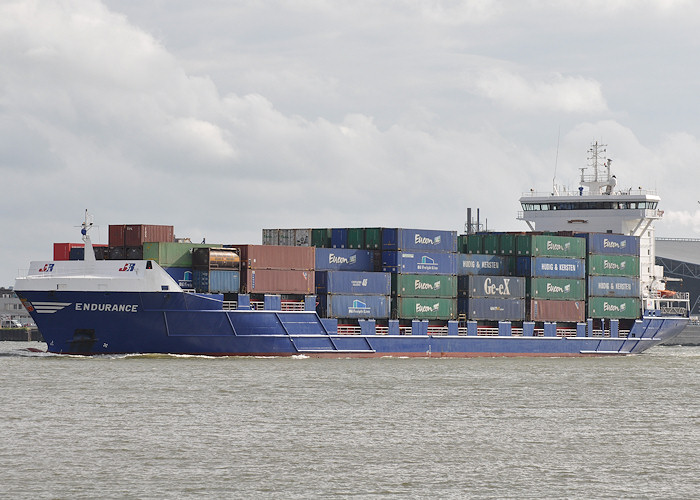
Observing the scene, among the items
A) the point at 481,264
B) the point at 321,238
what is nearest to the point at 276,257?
the point at 321,238

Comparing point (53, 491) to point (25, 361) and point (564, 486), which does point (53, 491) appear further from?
point (25, 361)

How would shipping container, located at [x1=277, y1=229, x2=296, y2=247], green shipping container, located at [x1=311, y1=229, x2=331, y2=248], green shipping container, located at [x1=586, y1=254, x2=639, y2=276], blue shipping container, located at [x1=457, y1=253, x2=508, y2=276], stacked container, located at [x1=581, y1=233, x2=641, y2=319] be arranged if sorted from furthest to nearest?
stacked container, located at [x1=581, y1=233, x2=641, y2=319], green shipping container, located at [x1=586, y1=254, x2=639, y2=276], blue shipping container, located at [x1=457, y1=253, x2=508, y2=276], green shipping container, located at [x1=311, y1=229, x2=331, y2=248], shipping container, located at [x1=277, y1=229, x2=296, y2=247]

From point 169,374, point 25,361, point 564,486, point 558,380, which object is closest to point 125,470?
point 564,486

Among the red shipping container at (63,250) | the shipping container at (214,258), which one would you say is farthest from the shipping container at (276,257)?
the red shipping container at (63,250)

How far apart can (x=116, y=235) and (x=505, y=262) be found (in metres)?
23.1

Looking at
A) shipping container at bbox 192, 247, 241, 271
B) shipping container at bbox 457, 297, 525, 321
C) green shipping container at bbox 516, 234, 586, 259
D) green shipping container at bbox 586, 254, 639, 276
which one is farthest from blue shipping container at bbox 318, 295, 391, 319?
green shipping container at bbox 586, 254, 639, 276

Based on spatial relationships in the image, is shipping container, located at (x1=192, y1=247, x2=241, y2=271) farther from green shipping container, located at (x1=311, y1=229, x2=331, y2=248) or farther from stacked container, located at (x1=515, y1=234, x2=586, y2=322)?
stacked container, located at (x1=515, y1=234, x2=586, y2=322)

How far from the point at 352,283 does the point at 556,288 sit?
14.5 meters

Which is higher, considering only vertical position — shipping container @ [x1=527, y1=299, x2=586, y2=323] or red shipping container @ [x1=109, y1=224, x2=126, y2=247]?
red shipping container @ [x1=109, y1=224, x2=126, y2=247]

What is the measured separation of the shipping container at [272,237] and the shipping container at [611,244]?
18904mm

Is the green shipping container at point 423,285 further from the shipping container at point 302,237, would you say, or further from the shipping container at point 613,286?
the shipping container at point 613,286

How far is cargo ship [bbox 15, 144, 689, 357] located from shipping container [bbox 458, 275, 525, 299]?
81 millimetres

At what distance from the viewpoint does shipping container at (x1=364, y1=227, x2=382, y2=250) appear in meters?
63.5

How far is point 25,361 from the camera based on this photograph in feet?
188
